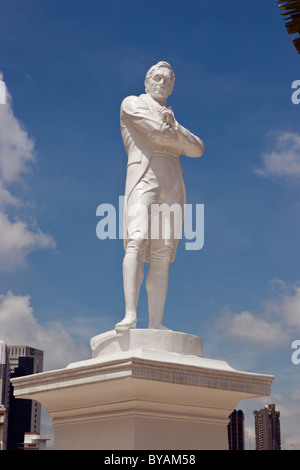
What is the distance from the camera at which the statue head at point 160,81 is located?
8383 mm

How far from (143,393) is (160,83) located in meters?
3.89

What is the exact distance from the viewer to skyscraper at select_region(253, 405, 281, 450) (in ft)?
86.6

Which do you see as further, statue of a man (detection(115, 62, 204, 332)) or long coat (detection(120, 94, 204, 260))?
long coat (detection(120, 94, 204, 260))

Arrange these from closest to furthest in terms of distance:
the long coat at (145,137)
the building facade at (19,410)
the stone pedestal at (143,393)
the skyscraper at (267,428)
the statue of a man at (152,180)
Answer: the stone pedestal at (143,393), the statue of a man at (152,180), the long coat at (145,137), the skyscraper at (267,428), the building facade at (19,410)

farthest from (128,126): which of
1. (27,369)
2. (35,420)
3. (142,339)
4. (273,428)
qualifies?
(35,420)

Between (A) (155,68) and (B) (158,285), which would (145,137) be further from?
(B) (158,285)

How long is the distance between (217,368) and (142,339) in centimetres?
88

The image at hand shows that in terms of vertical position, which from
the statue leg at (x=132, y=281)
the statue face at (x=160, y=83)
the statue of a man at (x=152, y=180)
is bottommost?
the statue leg at (x=132, y=281)

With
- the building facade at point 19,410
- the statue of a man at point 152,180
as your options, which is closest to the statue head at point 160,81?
the statue of a man at point 152,180

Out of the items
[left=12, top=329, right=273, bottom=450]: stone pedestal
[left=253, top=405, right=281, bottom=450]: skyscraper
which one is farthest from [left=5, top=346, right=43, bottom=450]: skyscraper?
[left=12, top=329, right=273, bottom=450]: stone pedestal

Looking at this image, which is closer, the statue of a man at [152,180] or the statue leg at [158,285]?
the statue of a man at [152,180]

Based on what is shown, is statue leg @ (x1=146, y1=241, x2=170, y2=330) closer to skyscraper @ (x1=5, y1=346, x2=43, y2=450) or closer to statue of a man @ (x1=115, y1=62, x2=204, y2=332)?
statue of a man @ (x1=115, y1=62, x2=204, y2=332)

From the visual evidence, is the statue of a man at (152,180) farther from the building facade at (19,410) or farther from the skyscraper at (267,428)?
the building facade at (19,410)

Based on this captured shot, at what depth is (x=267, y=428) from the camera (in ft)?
90.5
